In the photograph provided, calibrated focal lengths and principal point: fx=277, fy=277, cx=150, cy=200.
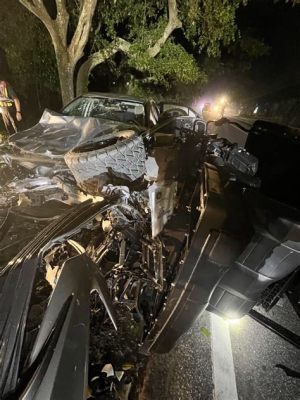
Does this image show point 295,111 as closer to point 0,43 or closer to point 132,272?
point 0,43

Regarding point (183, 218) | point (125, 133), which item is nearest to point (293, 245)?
point (183, 218)

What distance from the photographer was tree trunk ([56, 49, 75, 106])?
8483 millimetres

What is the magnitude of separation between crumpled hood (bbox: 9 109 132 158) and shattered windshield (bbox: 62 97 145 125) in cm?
85

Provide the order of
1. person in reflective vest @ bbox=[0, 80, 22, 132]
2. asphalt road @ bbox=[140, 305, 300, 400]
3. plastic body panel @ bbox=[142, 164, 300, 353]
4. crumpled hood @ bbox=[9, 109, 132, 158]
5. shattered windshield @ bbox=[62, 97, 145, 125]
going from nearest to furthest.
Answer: plastic body panel @ bbox=[142, 164, 300, 353] → asphalt road @ bbox=[140, 305, 300, 400] → crumpled hood @ bbox=[9, 109, 132, 158] → shattered windshield @ bbox=[62, 97, 145, 125] → person in reflective vest @ bbox=[0, 80, 22, 132]

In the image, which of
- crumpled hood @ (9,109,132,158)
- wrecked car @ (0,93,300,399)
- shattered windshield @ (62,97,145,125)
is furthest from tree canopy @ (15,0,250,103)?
wrecked car @ (0,93,300,399)

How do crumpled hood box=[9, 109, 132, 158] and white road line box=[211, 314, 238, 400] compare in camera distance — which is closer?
white road line box=[211, 314, 238, 400]

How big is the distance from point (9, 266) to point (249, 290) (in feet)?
5.49

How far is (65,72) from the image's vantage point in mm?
8641

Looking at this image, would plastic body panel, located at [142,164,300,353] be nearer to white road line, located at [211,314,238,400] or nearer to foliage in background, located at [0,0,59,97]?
white road line, located at [211,314,238,400]

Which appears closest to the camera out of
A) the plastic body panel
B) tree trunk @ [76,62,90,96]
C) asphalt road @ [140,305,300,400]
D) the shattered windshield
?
the plastic body panel

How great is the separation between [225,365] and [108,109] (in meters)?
4.41

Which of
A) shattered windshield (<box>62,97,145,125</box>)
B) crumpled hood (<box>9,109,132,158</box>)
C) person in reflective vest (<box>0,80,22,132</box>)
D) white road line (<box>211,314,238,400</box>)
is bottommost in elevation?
white road line (<box>211,314,238,400</box>)

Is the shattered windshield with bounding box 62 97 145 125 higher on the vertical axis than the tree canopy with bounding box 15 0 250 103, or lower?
lower

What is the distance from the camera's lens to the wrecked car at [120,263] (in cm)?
151
